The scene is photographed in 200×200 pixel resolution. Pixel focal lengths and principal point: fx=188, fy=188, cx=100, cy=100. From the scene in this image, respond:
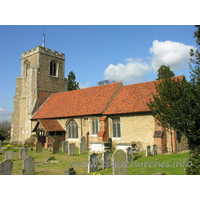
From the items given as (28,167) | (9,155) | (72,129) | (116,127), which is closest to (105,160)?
(28,167)

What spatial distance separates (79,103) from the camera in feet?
74.7

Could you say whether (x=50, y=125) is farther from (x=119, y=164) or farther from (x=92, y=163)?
(x=119, y=164)

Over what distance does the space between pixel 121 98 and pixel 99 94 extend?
3452 mm

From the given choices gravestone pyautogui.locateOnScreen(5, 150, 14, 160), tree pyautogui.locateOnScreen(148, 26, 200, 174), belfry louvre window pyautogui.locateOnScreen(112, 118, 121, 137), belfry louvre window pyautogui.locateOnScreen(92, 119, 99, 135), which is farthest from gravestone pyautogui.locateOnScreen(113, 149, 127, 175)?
belfry louvre window pyautogui.locateOnScreen(92, 119, 99, 135)

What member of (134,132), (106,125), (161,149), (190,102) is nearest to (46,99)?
(106,125)

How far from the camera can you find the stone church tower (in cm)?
2712

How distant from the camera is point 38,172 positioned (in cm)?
939

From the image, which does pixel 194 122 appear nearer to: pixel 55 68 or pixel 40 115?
pixel 40 115

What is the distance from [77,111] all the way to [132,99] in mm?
6569

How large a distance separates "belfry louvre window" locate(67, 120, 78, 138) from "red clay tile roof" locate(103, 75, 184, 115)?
16.0 ft

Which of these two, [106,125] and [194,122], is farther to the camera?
[106,125]

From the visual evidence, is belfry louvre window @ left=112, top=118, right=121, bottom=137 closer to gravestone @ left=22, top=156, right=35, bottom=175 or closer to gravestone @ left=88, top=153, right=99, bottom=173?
gravestone @ left=88, top=153, right=99, bottom=173

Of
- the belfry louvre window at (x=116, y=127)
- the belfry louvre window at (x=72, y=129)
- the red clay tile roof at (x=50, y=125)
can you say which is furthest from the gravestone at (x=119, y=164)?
the red clay tile roof at (x=50, y=125)

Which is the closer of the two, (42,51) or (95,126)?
(95,126)
